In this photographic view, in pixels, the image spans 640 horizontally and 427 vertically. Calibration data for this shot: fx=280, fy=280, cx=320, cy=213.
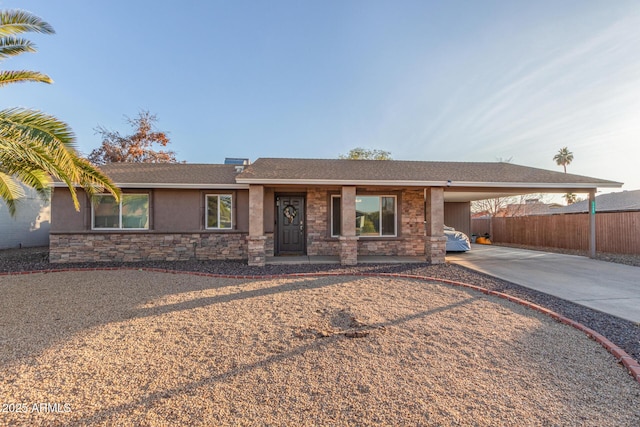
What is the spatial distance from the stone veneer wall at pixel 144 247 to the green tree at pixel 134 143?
13356 mm

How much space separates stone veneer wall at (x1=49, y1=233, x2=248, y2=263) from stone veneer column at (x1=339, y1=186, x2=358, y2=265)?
3.42 meters

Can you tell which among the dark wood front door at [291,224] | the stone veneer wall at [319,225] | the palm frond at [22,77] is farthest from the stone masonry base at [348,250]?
the palm frond at [22,77]

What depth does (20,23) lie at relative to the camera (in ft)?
16.0

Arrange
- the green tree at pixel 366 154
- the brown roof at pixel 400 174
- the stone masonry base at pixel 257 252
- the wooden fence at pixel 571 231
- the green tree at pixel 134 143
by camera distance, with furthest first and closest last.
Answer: the green tree at pixel 366 154
the green tree at pixel 134 143
the wooden fence at pixel 571 231
the brown roof at pixel 400 174
the stone masonry base at pixel 257 252

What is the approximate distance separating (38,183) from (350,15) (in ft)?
34.9

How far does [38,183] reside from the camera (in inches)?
261

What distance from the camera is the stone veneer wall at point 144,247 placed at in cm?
926

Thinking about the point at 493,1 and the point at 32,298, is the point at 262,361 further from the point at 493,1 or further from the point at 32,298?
the point at 493,1

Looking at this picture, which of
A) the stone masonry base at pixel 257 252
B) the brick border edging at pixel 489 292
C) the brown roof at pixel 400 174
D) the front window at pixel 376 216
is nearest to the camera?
the brick border edging at pixel 489 292

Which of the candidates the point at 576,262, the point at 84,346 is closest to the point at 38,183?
the point at 84,346

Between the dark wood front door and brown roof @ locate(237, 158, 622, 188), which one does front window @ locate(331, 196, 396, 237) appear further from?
the dark wood front door

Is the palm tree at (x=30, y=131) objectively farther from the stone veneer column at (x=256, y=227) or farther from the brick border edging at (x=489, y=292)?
the stone veneer column at (x=256, y=227)

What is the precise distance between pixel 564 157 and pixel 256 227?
156 feet

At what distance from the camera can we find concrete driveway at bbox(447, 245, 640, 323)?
5.26 metres
